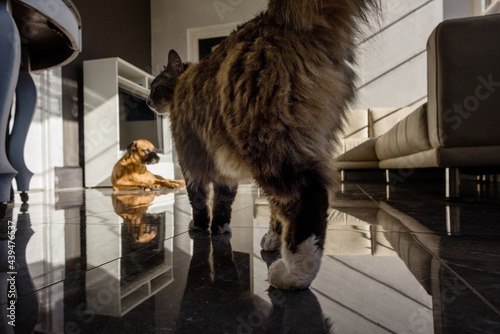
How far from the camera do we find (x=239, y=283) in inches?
26.6

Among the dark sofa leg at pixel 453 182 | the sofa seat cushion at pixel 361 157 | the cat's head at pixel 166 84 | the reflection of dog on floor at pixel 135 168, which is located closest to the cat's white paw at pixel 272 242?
the cat's head at pixel 166 84

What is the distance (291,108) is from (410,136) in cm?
209

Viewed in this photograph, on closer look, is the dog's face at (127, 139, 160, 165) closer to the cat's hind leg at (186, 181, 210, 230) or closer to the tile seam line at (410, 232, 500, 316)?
the cat's hind leg at (186, 181, 210, 230)

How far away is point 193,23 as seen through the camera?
6.59 meters

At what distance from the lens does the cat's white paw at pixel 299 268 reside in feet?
2.09

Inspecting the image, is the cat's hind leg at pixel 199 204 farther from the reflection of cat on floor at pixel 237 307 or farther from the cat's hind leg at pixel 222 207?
the reflection of cat on floor at pixel 237 307

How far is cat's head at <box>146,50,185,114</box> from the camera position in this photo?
1383mm

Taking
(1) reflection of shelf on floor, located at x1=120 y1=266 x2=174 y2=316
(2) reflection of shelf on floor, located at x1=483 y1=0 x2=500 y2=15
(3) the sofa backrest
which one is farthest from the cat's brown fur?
(2) reflection of shelf on floor, located at x1=483 y1=0 x2=500 y2=15

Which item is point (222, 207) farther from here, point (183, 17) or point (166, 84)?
point (183, 17)

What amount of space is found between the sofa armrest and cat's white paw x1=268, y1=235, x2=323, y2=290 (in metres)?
1.68

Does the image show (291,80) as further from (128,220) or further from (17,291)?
(128,220)

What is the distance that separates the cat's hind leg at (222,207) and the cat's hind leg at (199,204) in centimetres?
4

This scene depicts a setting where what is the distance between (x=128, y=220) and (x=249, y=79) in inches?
41.1

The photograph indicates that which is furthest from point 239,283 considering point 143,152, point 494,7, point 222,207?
point 494,7
